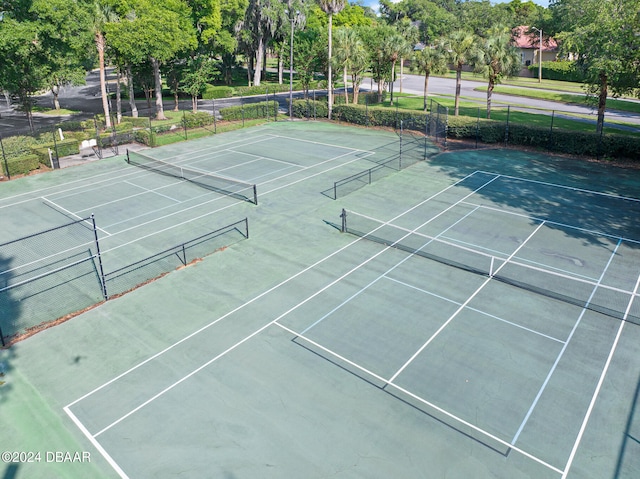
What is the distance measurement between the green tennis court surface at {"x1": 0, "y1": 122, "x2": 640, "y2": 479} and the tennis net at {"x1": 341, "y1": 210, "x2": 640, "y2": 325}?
3.8 inches

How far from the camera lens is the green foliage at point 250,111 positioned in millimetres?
49812

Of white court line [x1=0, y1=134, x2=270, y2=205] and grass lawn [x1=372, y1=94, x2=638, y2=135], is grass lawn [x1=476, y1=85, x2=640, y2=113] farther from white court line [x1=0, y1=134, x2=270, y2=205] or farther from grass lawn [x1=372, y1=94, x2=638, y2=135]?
white court line [x1=0, y1=134, x2=270, y2=205]

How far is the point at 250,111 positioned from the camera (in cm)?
5100

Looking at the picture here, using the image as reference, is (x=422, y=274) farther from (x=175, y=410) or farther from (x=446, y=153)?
(x=446, y=153)

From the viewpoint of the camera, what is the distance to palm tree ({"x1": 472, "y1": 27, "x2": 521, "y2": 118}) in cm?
4125

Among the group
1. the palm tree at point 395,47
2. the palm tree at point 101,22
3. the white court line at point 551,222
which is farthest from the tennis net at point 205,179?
the palm tree at point 395,47

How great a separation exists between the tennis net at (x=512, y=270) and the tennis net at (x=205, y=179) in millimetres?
7894

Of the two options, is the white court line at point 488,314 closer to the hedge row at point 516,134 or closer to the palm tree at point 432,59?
the hedge row at point 516,134

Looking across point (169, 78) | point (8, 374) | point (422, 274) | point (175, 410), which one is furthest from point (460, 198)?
point (169, 78)

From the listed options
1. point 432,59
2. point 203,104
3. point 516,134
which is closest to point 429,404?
point 516,134

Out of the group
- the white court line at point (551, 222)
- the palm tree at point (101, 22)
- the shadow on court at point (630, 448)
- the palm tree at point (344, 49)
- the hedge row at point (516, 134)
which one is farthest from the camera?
the palm tree at point (344, 49)

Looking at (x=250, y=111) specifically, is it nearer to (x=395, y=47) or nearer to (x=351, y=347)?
(x=395, y=47)

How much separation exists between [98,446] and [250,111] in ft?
141

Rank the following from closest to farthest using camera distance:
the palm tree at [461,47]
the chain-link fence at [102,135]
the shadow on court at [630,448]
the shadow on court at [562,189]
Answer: the shadow on court at [630,448] < the shadow on court at [562,189] < the chain-link fence at [102,135] < the palm tree at [461,47]
